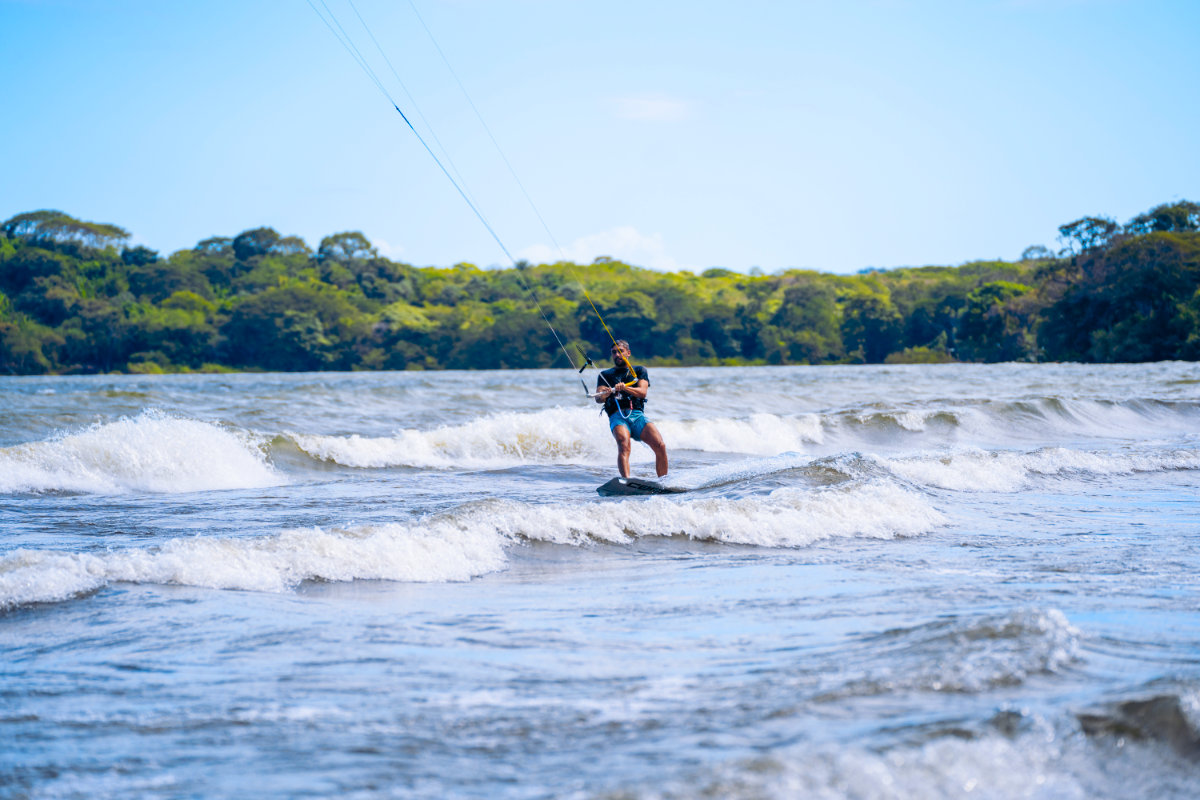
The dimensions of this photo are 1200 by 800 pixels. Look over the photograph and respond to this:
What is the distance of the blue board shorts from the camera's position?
12.1m

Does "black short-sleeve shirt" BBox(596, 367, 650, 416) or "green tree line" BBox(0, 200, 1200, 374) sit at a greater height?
"green tree line" BBox(0, 200, 1200, 374)

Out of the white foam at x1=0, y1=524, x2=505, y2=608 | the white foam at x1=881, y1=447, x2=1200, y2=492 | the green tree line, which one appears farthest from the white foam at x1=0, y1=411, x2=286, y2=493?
the green tree line

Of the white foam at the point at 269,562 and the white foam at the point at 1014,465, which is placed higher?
the white foam at the point at 269,562

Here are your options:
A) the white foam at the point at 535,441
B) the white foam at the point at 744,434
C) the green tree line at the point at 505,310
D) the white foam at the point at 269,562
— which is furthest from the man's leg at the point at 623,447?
the green tree line at the point at 505,310

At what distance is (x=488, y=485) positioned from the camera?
12.6 metres

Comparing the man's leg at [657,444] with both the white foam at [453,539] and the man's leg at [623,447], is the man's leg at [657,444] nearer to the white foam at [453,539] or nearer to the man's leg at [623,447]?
the man's leg at [623,447]

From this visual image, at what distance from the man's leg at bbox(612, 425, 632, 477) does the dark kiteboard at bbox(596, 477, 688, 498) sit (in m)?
0.73

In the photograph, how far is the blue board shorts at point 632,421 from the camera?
39.6 ft

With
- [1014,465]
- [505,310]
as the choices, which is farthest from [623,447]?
[505,310]

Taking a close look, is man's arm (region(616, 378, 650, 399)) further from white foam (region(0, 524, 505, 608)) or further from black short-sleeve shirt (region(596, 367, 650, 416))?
white foam (region(0, 524, 505, 608))

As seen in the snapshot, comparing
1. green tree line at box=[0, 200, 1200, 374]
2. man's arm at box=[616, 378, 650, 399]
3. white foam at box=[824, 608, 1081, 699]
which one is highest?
green tree line at box=[0, 200, 1200, 374]

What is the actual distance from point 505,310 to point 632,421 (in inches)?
3291

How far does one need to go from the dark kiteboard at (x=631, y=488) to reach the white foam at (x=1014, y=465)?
297 cm

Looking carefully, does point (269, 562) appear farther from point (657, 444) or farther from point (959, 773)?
point (657, 444)
